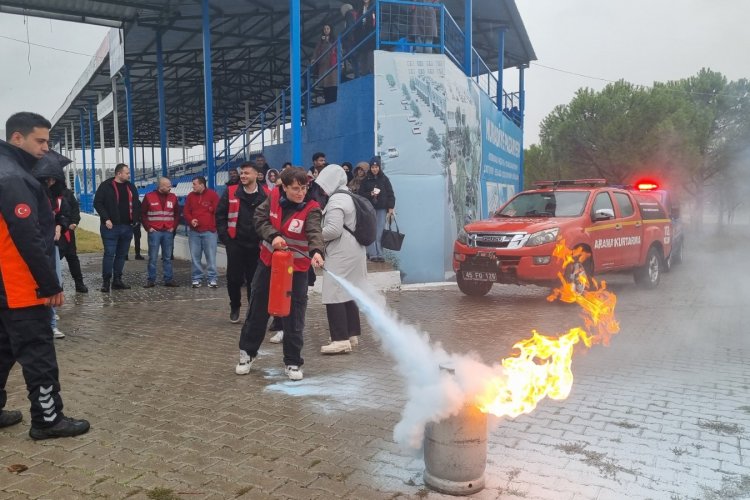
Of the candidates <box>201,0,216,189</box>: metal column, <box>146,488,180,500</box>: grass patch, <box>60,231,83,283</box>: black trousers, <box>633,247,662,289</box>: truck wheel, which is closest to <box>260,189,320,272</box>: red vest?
<box>146,488,180,500</box>: grass patch

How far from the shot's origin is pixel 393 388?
4.97m

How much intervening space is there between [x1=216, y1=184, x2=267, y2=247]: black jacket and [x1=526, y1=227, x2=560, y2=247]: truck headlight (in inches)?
162

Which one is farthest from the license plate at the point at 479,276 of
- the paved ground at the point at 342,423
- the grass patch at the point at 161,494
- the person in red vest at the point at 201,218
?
the grass patch at the point at 161,494

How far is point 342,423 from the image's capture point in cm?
412

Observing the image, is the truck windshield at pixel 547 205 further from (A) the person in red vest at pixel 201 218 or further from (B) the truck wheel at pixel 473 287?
(A) the person in red vest at pixel 201 218

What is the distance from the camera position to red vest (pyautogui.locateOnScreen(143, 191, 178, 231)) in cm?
1025

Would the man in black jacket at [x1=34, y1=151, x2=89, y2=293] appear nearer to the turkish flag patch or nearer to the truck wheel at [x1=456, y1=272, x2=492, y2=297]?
the turkish flag patch

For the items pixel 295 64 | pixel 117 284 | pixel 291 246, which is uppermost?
pixel 295 64

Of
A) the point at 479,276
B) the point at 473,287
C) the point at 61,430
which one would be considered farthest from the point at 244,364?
the point at 473,287

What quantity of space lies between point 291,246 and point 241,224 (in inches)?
83.0

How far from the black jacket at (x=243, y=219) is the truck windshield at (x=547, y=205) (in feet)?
16.1

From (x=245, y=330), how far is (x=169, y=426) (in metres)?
1.33

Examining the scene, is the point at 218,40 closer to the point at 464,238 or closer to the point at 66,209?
the point at 66,209

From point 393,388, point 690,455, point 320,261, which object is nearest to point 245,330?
point 320,261
